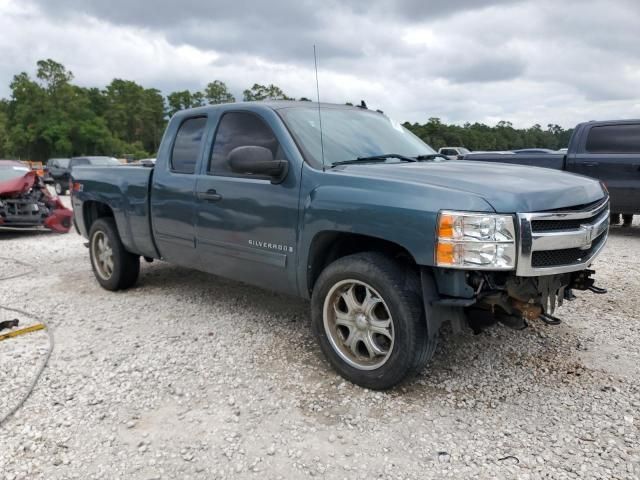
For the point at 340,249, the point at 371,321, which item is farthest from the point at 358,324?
the point at 340,249

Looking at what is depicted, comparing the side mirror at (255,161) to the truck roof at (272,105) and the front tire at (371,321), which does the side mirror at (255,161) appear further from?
the front tire at (371,321)

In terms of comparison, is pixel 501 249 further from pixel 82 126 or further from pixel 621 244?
pixel 82 126

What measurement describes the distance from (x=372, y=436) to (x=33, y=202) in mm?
9213

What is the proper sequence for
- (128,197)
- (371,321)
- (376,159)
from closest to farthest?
(371,321) → (376,159) → (128,197)

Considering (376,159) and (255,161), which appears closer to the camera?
(255,161)

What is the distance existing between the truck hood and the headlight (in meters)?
0.09

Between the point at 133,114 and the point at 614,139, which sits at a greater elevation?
the point at 133,114

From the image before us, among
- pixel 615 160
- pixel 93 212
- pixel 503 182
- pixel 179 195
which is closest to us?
pixel 503 182

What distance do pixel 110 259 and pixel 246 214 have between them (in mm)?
2447

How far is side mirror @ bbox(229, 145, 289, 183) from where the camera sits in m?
3.53

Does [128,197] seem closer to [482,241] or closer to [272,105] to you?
[272,105]

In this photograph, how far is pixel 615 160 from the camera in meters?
8.64

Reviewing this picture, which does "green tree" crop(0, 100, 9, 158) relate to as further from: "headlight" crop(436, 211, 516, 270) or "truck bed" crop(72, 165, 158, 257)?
"headlight" crop(436, 211, 516, 270)

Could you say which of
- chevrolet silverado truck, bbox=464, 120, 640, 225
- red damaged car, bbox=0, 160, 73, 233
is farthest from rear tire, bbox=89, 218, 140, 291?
chevrolet silverado truck, bbox=464, 120, 640, 225
